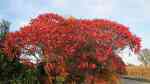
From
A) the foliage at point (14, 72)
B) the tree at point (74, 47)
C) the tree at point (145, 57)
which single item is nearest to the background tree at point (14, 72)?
the foliage at point (14, 72)

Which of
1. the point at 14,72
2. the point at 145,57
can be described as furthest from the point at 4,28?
the point at 145,57

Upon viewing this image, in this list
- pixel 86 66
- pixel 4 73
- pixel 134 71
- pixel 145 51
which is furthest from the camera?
pixel 145 51

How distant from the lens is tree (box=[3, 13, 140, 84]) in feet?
84.7

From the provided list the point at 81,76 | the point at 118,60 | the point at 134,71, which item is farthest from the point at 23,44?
the point at 134,71

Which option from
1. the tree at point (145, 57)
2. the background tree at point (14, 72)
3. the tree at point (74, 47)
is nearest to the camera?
the tree at point (74, 47)

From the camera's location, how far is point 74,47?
1017 inches

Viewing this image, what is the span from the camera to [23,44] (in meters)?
26.4

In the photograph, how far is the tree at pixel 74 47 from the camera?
84.7 feet

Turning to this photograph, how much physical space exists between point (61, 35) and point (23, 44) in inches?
100

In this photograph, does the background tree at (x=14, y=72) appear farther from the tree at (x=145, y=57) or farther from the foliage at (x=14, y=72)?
the tree at (x=145, y=57)

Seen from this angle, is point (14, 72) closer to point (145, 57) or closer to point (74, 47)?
point (74, 47)

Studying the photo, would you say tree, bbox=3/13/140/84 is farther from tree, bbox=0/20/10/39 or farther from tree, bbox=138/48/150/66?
tree, bbox=138/48/150/66

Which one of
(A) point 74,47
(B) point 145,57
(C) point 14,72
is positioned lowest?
(C) point 14,72

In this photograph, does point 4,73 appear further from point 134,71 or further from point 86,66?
point 134,71
